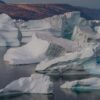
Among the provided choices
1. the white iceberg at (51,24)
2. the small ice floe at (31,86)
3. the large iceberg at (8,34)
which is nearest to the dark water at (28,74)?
the small ice floe at (31,86)

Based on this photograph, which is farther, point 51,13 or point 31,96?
point 51,13

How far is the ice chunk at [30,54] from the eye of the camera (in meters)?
5.31

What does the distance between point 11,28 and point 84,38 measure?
1.12 m

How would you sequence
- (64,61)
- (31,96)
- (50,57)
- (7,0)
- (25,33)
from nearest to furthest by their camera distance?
(31,96), (64,61), (50,57), (25,33), (7,0)

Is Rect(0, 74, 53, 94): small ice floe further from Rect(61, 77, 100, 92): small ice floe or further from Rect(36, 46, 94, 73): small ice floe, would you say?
Rect(36, 46, 94, 73): small ice floe

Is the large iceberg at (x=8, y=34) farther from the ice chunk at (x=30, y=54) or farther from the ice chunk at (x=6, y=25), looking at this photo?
the ice chunk at (x=30, y=54)

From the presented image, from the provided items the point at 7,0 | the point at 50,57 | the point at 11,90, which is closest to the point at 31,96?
the point at 11,90

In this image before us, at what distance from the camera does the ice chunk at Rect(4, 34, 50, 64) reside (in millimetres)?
5307

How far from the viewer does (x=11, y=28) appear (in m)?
7.00

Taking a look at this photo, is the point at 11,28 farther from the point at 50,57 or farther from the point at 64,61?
the point at 64,61

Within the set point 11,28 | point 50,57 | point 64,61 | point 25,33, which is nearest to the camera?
point 64,61

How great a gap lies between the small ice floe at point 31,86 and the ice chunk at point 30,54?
58.0 inches

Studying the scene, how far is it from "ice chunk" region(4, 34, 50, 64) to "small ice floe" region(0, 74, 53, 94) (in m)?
1.47

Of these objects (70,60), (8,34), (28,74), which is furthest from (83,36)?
(70,60)
